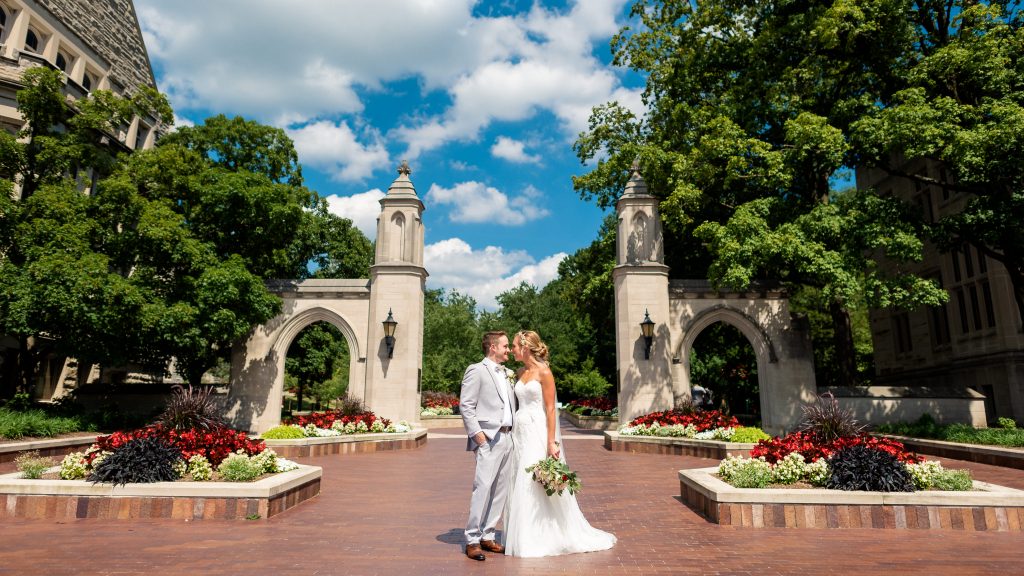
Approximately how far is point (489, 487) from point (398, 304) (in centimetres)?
1496

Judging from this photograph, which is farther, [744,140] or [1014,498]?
[744,140]

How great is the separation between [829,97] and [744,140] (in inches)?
165

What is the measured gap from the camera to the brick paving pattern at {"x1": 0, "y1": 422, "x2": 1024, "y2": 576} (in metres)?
4.71

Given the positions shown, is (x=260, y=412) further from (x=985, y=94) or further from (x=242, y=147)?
(x=985, y=94)

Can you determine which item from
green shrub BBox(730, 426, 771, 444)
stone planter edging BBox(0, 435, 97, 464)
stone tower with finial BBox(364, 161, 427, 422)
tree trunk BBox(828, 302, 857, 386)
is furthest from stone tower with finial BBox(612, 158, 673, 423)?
stone planter edging BBox(0, 435, 97, 464)

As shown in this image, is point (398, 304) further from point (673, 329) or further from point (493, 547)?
point (493, 547)

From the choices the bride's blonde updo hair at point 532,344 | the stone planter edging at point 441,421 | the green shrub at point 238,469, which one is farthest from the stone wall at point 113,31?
the bride's blonde updo hair at point 532,344

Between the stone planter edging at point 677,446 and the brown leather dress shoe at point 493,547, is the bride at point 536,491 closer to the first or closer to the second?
the brown leather dress shoe at point 493,547

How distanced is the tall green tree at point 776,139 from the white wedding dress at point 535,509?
1152 centimetres

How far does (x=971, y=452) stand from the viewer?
40.4 ft

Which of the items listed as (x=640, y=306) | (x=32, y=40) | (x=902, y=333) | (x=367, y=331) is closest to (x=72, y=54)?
(x=32, y=40)

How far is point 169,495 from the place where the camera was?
6.50 metres

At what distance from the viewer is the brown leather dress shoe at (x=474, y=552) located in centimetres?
497

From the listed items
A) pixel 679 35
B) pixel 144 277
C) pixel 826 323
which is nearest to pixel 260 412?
pixel 144 277
